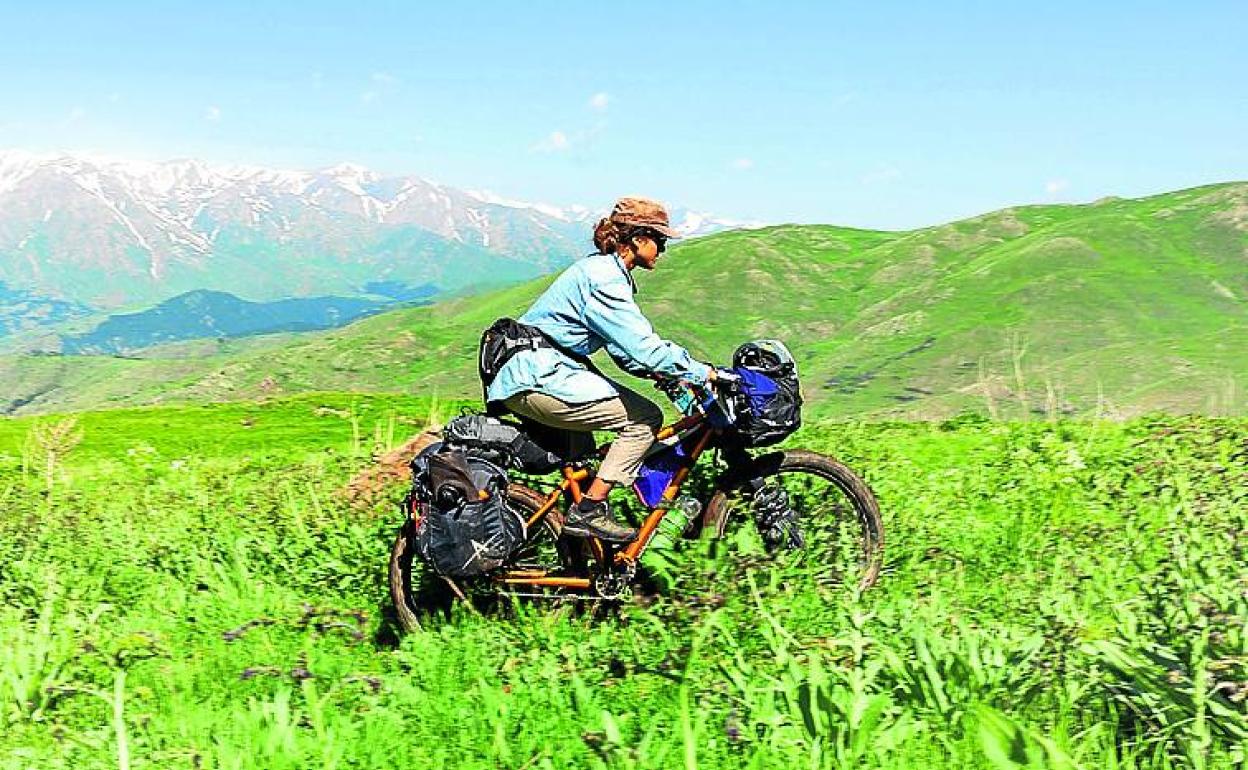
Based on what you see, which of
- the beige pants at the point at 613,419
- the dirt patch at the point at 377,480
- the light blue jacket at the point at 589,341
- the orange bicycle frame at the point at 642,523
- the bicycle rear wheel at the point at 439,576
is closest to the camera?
the light blue jacket at the point at 589,341

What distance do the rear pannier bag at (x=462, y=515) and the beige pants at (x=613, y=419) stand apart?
23.4 inches

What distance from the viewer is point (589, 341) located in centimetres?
754

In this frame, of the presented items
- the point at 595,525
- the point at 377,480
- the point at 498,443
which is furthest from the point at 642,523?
the point at 377,480

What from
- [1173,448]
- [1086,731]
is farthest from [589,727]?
[1173,448]

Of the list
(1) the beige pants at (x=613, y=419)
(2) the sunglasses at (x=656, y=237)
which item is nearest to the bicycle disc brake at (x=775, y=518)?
(1) the beige pants at (x=613, y=419)

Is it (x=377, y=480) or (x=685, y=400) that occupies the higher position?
(x=685, y=400)

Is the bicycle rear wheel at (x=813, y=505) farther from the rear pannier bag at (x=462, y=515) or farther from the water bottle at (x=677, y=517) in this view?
the rear pannier bag at (x=462, y=515)

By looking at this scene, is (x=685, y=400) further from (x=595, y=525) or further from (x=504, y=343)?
(x=504, y=343)

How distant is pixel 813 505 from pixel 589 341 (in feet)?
7.40

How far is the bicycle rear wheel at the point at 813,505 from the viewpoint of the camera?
7.69m

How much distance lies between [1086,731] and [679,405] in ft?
12.4

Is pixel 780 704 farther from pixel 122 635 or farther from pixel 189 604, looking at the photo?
pixel 189 604

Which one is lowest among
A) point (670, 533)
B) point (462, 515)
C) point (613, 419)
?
point (670, 533)

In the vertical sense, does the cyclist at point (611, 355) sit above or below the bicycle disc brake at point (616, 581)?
above
